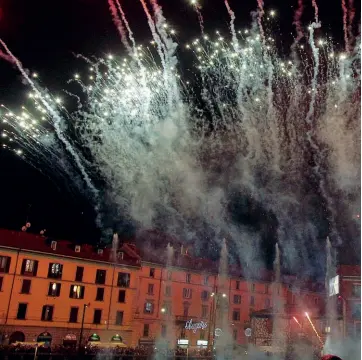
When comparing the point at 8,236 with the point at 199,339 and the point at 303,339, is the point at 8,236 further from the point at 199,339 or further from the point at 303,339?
the point at 303,339

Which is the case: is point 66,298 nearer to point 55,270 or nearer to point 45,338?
point 55,270

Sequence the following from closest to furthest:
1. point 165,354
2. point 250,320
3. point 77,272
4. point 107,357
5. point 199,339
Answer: point 107,357
point 165,354
point 77,272
point 199,339
point 250,320

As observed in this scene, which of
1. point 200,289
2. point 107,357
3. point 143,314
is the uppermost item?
point 200,289

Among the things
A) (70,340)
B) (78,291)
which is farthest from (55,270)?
(70,340)

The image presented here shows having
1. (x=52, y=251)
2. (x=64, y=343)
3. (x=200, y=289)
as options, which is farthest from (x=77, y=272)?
(x=200, y=289)

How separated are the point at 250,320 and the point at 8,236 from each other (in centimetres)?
3469

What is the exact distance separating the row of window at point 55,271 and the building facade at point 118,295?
0.10 m

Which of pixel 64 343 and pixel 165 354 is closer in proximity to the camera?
pixel 165 354

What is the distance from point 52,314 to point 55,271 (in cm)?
449

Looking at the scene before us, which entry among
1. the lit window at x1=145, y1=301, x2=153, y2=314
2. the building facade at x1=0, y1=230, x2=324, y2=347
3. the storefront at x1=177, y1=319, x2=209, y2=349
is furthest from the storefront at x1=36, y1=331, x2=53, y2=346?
the storefront at x1=177, y1=319, x2=209, y2=349

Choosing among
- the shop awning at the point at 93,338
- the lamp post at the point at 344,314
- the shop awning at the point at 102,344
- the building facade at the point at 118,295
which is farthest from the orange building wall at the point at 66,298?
the lamp post at the point at 344,314

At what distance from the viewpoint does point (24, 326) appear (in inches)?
1729

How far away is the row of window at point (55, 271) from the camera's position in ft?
144

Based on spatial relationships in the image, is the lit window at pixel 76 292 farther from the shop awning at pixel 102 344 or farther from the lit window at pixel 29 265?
the shop awning at pixel 102 344
